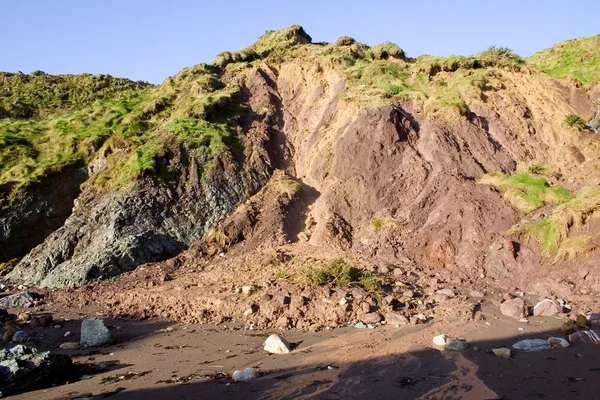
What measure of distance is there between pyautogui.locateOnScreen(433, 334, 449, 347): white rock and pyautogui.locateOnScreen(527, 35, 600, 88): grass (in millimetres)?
15101

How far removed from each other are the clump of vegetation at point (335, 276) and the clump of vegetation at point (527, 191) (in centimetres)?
454

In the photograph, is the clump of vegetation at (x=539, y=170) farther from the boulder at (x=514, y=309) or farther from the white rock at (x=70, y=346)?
the white rock at (x=70, y=346)

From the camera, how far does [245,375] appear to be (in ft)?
19.3

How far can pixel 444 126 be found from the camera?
14664mm

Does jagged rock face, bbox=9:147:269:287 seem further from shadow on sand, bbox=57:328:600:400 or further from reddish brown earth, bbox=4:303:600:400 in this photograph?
shadow on sand, bbox=57:328:600:400

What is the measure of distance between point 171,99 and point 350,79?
770cm

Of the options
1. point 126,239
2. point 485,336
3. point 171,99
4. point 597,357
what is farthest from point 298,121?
point 597,357

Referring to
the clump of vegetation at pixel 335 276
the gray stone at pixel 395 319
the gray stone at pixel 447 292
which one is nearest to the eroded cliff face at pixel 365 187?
the gray stone at pixel 447 292

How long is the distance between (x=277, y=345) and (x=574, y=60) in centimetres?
1911

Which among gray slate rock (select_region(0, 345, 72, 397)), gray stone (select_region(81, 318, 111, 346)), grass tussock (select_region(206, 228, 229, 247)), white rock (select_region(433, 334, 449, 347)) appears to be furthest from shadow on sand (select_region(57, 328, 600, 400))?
grass tussock (select_region(206, 228, 229, 247))

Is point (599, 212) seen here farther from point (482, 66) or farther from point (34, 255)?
point (34, 255)

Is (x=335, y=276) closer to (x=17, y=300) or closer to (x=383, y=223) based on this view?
(x=383, y=223)

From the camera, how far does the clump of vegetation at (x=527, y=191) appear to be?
1138 centimetres

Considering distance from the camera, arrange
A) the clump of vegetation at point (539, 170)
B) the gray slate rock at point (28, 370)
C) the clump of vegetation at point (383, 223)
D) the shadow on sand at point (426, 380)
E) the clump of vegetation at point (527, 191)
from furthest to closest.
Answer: the clump of vegetation at point (539, 170) → the clump of vegetation at point (383, 223) → the clump of vegetation at point (527, 191) → the gray slate rock at point (28, 370) → the shadow on sand at point (426, 380)
